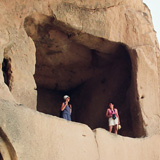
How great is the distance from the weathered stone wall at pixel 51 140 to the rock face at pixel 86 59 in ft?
0.22

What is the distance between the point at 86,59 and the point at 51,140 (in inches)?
96.9

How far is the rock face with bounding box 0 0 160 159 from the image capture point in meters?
5.32

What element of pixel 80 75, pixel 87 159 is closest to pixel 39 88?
pixel 80 75

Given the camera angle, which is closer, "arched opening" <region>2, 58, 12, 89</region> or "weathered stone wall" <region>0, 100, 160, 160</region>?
"weathered stone wall" <region>0, 100, 160, 160</region>

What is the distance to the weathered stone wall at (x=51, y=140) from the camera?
4273 millimetres

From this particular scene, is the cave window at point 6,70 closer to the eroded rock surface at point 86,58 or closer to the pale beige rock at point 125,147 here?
the eroded rock surface at point 86,58

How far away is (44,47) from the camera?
641 centimetres

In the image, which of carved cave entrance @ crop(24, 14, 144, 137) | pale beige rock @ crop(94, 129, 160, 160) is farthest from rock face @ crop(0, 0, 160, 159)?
pale beige rock @ crop(94, 129, 160, 160)

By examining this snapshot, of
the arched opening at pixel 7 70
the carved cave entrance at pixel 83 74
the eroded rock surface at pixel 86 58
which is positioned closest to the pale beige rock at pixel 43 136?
the eroded rock surface at pixel 86 58

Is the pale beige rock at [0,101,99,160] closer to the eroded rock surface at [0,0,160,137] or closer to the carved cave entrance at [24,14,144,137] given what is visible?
the eroded rock surface at [0,0,160,137]

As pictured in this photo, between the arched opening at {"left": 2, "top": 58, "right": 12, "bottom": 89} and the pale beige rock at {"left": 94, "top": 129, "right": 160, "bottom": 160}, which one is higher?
the arched opening at {"left": 2, "top": 58, "right": 12, "bottom": 89}

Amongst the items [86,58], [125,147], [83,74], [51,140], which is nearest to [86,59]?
[86,58]

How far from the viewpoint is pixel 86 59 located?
684cm

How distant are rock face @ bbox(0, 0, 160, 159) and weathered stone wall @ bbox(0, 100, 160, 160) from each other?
0.22 ft
